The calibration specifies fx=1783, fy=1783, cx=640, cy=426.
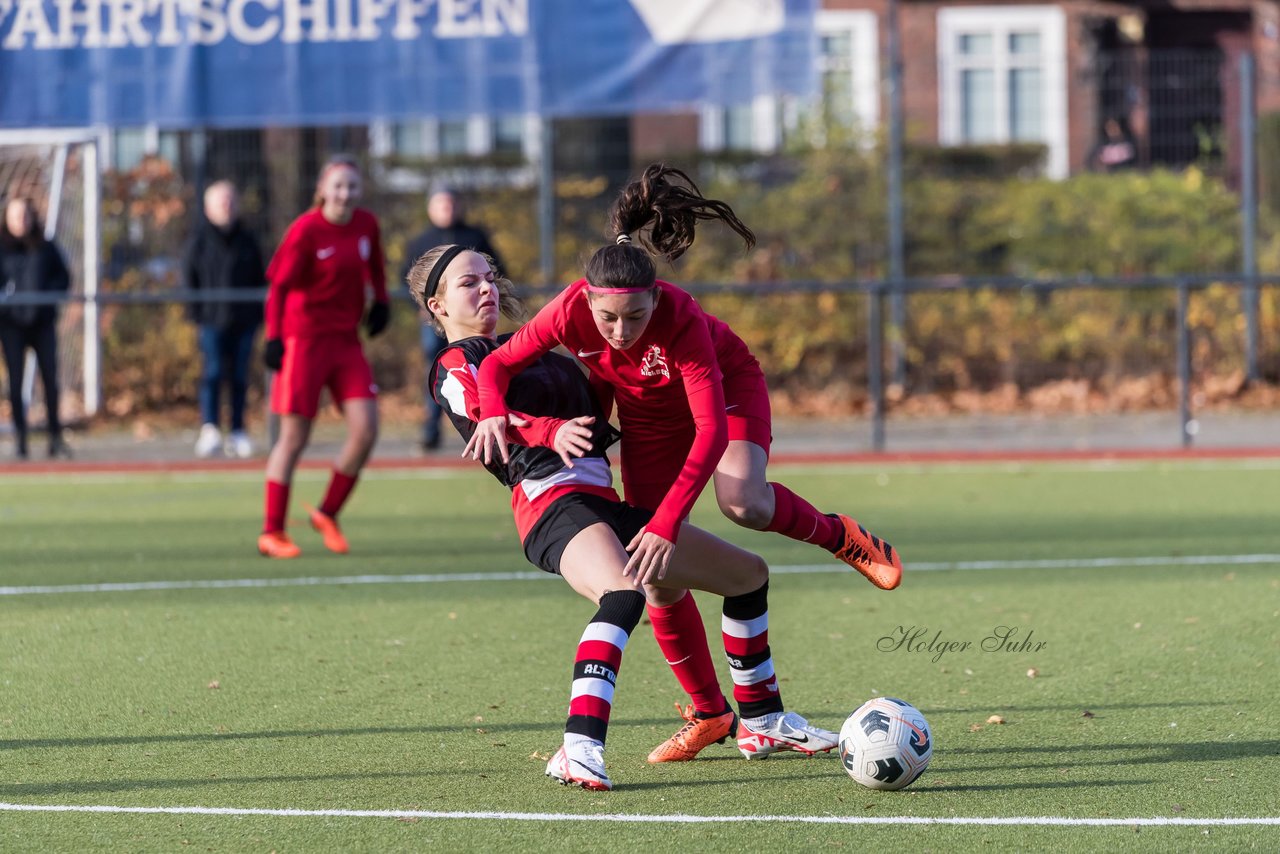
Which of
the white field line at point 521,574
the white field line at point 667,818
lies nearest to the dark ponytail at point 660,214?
the white field line at point 667,818

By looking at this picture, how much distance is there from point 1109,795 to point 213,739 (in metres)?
2.56

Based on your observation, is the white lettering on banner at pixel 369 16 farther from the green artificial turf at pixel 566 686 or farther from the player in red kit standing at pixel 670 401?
the player in red kit standing at pixel 670 401

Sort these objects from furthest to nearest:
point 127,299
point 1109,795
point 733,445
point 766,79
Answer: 1. point 766,79
2. point 127,299
3. point 733,445
4. point 1109,795

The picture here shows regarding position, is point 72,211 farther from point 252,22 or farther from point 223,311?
point 223,311

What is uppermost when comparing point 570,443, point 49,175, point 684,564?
point 49,175

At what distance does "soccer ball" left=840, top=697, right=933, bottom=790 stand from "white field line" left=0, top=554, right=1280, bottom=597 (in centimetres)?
375

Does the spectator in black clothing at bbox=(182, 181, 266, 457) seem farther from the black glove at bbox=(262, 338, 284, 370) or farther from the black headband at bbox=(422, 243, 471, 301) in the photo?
the black headband at bbox=(422, 243, 471, 301)

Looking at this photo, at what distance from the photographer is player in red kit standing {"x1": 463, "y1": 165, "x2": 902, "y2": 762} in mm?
4637

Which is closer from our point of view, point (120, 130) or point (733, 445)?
point (733, 445)

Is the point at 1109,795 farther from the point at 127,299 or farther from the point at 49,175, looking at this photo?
the point at 49,175

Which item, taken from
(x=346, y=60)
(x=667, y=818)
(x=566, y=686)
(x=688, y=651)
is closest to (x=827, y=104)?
A: (x=346, y=60)

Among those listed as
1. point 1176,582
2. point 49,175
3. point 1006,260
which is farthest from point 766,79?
point 1176,582

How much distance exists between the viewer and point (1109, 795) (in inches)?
179

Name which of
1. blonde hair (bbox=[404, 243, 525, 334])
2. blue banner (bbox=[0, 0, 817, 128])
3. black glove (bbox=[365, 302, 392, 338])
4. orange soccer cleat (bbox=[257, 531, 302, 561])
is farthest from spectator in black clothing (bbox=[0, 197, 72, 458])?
blonde hair (bbox=[404, 243, 525, 334])
